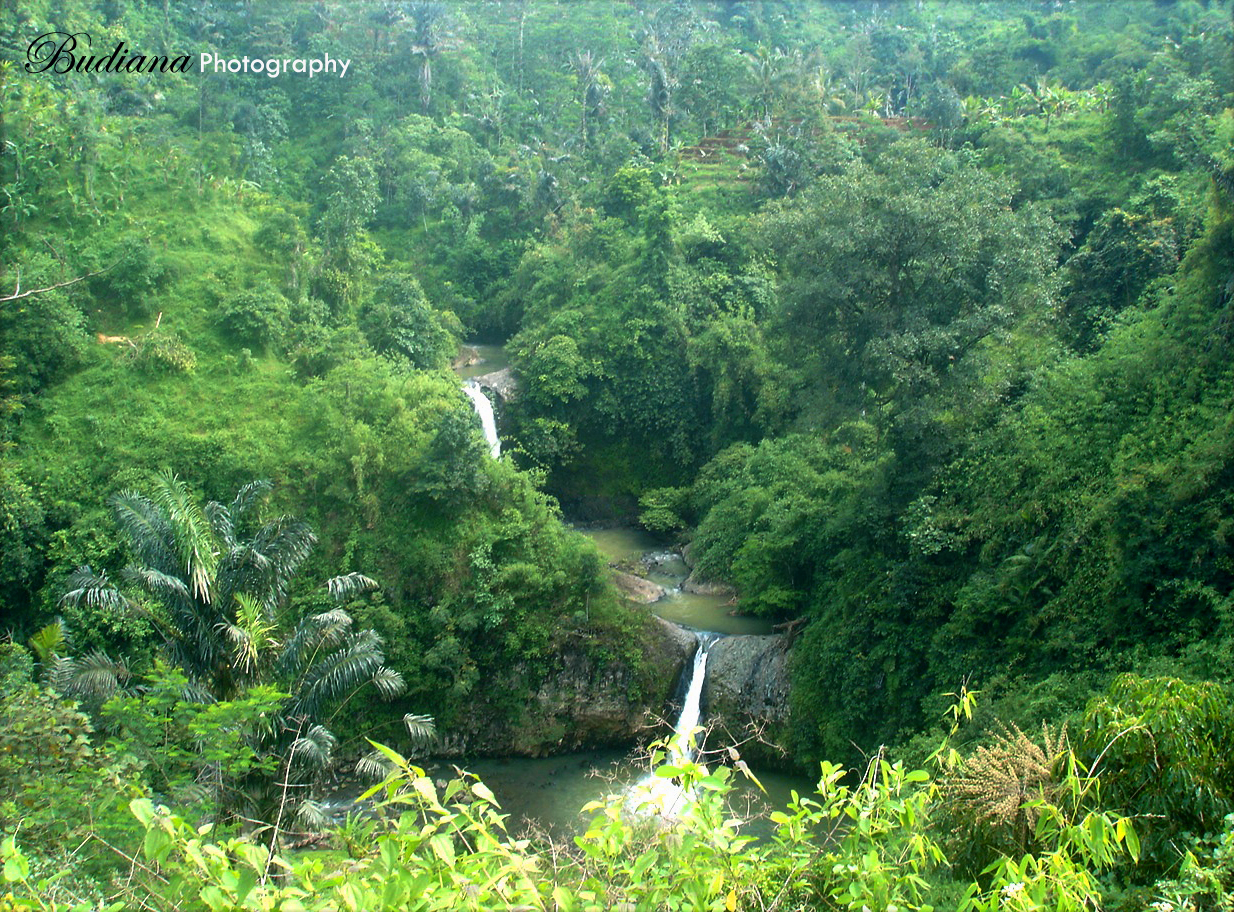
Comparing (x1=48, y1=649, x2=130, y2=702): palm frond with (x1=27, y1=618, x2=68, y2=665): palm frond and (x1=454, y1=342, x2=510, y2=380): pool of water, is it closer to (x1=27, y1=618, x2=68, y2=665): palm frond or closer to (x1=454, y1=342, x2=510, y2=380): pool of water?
(x1=27, y1=618, x2=68, y2=665): palm frond

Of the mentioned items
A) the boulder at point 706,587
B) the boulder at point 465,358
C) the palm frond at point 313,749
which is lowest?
the boulder at point 706,587

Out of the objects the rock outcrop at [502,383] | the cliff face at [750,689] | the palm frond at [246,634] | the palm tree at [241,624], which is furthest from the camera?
the rock outcrop at [502,383]

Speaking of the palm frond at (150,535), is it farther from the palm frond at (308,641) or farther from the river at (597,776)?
the river at (597,776)

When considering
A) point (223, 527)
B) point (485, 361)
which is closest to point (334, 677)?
point (223, 527)

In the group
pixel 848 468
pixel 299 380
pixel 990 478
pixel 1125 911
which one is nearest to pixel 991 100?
pixel 848 468


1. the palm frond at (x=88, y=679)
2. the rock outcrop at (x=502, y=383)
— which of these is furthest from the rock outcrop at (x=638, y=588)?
the palm frond at (x=88, y=679)

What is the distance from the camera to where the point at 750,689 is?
15773mm

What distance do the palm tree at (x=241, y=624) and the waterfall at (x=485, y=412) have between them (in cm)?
1161

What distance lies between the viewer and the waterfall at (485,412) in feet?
77.0

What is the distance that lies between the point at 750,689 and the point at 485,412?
1131 centimetres

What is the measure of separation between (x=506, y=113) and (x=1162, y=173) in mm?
27804

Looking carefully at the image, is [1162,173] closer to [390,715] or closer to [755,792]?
[755,792]

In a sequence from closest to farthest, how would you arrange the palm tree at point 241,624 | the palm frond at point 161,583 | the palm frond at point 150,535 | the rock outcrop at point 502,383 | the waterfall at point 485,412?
the palm frond at point 161,583 < the palm tree at point 241,624 < the palm frond at point 150,535 < the waterfall at point 485,412 < the rock outcrop at point 502,383

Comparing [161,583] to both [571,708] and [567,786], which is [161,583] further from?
[571,708]
